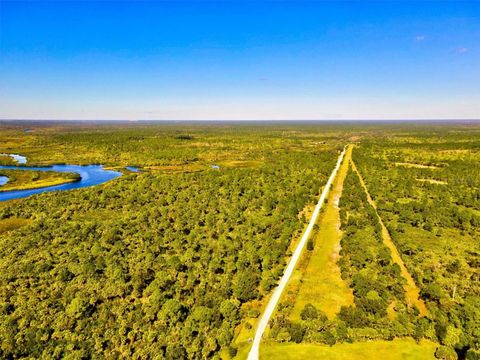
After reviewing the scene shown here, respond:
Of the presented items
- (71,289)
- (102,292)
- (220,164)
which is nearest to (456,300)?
(102,292)

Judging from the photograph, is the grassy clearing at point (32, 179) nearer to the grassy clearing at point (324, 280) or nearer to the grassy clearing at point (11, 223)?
the grassy clearing at point (11, 223)

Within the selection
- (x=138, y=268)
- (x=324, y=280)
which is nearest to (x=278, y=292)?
(x=324, y=280)

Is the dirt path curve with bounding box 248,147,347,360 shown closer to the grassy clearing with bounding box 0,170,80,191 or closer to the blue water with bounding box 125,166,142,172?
the blue water with bounding box 125,166,142,172

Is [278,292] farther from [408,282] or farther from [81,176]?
[81,176]

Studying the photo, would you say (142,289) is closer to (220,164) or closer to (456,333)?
(456,333)

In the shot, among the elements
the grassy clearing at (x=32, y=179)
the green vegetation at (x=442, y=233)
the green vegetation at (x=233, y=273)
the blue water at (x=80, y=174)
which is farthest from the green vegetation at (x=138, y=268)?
the grassy clearing at (x=32, y=179)
